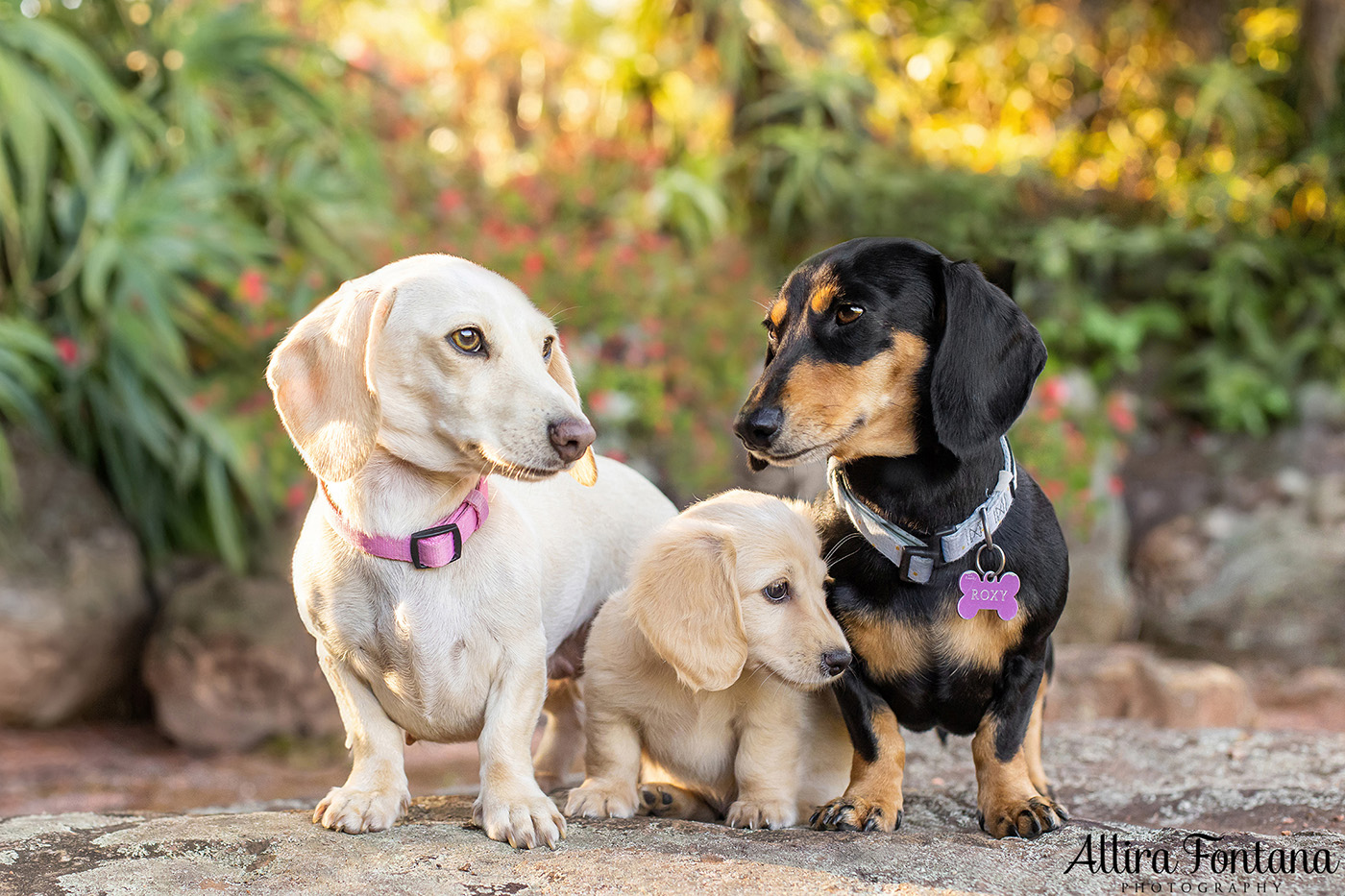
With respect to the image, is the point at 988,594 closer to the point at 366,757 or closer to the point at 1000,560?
the point at 1000,560

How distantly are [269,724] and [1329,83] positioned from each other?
8417 millimetres

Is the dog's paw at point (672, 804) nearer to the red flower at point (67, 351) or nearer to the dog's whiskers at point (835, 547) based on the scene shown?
the dog's whiskers at point (835, 547)

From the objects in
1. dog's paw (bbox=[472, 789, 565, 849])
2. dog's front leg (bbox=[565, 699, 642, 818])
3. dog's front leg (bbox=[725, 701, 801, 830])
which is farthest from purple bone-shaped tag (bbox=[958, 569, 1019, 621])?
dog's paw (bbox=[472, 789, 565, 849])

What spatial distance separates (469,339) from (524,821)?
0.98 m

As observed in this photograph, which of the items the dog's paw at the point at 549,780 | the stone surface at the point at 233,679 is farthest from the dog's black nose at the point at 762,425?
the stone surface at the point at 233,679

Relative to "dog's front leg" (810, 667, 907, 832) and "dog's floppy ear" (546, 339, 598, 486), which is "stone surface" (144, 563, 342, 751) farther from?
"dog's front leg" (810, 667, 907, 832)

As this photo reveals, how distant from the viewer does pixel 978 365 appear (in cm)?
250

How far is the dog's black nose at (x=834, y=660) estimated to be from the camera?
2535 mm

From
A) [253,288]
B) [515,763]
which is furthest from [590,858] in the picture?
[253,288]

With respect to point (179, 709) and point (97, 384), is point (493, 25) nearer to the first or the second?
point (97, 384)

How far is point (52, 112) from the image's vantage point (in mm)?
5480

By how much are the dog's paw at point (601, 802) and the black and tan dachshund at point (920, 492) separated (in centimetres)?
44

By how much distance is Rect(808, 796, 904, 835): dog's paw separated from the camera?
2588 millimetres

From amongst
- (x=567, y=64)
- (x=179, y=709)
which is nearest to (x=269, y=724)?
(x=179, y=709)
